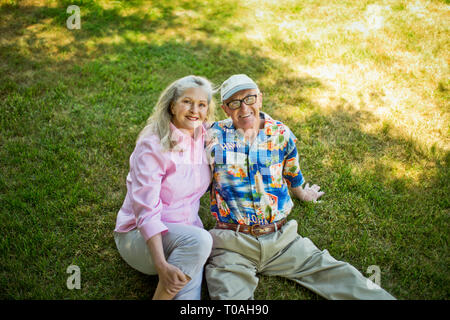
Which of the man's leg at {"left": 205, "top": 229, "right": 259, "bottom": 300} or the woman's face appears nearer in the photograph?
the man's leg at {"left": 205, "top": 229, "right": 259, "bottom": 300}

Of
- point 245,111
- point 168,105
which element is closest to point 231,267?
point 245,111

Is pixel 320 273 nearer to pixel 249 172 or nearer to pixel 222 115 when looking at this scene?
pixel 249 172

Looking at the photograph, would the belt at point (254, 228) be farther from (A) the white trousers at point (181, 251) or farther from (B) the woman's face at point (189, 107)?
(B) the woman's face at point (189, 107)

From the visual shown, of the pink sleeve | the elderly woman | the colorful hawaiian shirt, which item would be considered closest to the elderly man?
the colorful hawaiian shirt

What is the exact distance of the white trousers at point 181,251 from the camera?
7.00 ft

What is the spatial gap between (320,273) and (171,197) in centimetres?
124

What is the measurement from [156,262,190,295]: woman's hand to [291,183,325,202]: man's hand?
4.63 feet

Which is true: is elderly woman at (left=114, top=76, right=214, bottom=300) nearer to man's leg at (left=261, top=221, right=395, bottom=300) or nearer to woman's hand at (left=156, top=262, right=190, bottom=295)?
woman's hand at (left=156, top=262, right=190, bottom=295)

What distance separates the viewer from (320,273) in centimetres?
241

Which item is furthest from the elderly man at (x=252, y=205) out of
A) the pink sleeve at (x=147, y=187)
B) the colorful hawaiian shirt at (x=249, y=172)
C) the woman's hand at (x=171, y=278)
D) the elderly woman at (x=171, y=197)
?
the pink sleeve at (x=147, y=187)

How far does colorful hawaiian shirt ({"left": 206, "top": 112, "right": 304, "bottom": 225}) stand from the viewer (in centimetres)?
250

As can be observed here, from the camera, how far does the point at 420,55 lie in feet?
16.1
